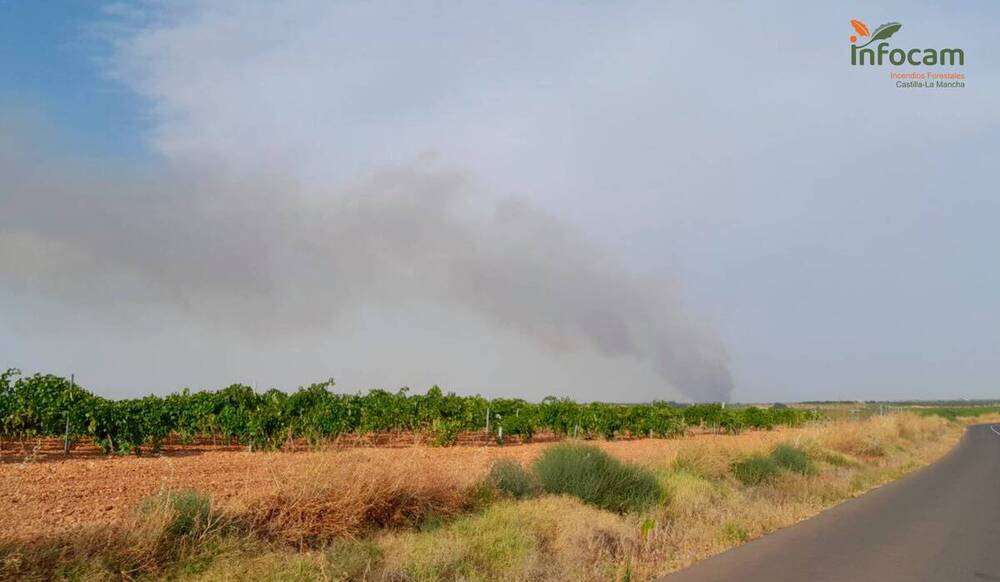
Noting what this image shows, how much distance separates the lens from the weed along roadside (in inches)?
335

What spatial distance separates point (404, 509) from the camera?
38.9 feet

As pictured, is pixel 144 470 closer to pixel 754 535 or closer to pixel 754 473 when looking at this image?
pixel 754 535

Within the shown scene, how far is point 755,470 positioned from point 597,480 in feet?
25.8

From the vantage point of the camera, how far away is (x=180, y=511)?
9.30 meters

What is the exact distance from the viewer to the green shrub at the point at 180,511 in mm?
8945

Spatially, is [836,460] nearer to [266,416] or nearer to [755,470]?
[755,470]

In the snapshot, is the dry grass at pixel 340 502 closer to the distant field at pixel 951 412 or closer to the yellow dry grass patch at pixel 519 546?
the yellow dry grass patch at pixel 519 546

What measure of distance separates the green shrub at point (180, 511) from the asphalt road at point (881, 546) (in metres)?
5.80

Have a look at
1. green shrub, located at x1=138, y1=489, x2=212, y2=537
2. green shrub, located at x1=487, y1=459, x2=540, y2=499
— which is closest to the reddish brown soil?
green shrub, located at x1=487, y1=459, x2=540, y2=499

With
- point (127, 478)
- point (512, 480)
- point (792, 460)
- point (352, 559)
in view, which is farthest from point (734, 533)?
point (127, 478)

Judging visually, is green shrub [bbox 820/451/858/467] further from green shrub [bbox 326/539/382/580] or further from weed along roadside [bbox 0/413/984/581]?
Answer: green shrub [bbox 326/539/382/580]

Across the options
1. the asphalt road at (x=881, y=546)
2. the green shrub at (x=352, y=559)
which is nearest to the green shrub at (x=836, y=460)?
the asphalt road at (x=881, y=546)

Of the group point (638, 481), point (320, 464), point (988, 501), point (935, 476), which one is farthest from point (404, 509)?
point (935, 476)

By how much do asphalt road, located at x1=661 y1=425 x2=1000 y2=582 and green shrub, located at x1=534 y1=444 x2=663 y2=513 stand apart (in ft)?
9.02
